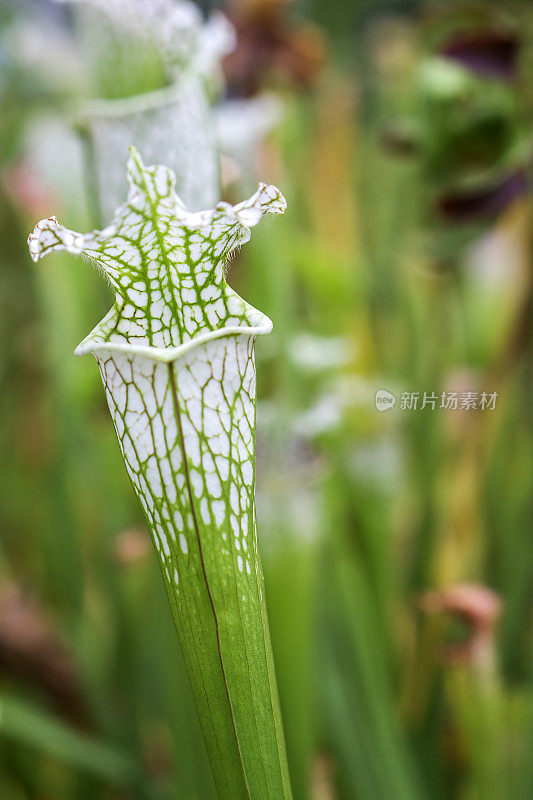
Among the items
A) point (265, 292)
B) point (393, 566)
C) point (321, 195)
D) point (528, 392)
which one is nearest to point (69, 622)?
point (393, 566)

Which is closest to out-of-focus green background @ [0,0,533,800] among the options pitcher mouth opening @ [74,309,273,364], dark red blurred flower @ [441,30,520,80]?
dark red blurred flower @ [441,30,520,80]

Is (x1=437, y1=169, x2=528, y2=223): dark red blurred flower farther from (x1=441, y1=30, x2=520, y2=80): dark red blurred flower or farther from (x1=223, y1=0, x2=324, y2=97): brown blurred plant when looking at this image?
(x1=223, y1=0, x2=324, y2=97): brown blurred plant

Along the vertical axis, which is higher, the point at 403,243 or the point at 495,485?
the point at 403,243

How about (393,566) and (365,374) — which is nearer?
(393,566)

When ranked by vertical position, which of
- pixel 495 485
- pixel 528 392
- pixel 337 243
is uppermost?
pixel 337 243

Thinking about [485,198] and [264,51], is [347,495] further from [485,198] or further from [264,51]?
[264,51]

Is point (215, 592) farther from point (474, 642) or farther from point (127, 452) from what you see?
point (474, 642)

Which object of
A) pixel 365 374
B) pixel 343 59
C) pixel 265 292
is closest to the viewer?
pixel 265 292

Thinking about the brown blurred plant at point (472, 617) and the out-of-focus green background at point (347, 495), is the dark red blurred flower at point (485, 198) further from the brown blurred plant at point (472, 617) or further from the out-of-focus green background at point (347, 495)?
the brown blurred plant at point (472, 617)

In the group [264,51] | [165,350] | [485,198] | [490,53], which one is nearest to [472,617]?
[165,350]

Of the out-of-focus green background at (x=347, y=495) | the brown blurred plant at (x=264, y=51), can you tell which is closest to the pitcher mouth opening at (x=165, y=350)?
the out-of-focus green background at (x=347, y=495)
